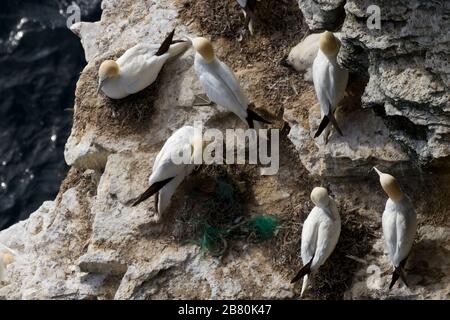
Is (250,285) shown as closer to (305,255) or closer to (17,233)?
(305,255)

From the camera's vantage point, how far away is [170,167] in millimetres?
9195

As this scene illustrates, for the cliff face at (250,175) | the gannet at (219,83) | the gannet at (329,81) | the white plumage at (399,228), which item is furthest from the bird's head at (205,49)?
the white plumage at (399,228)

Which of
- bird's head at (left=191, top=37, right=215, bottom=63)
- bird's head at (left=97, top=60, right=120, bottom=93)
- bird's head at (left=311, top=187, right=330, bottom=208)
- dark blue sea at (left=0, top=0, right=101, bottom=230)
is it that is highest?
bird's head at (left=191, top=37, right=215, bottom=63)

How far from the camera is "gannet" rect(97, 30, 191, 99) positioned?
9922 millimetres

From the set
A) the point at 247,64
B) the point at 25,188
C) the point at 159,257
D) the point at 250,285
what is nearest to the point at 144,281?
the point at 159,257

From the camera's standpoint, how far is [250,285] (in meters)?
8.93

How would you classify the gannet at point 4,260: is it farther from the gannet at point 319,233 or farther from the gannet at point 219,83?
the gannet at point 319,233

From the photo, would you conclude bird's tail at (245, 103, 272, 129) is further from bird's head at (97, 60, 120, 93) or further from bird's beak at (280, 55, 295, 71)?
bird's head at (97, 60, 120, 93)

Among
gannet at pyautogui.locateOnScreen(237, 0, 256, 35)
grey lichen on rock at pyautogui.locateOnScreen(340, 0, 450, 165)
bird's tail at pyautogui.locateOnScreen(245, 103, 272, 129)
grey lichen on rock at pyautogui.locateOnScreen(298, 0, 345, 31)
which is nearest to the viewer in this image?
grey lichen on rock at pyautogui.locateOnScreen(340, 0, 450, 165)

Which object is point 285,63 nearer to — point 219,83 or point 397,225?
point 219,83

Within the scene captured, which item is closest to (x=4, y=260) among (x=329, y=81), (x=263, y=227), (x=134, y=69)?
(x=134, y=69)

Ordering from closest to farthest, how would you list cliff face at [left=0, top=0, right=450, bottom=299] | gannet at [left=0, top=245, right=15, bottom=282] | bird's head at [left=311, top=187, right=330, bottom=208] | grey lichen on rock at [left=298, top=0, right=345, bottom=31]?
cliff face at [left=0, top=0, right=450, bottom=299]
bird's head at [left=311, top=187, right=330, bottom=208]
grey lichen on rock at [left=298, top=0, right=345, bottom=31]
gannet at [left=0, top=245, right=15, bottom=282]

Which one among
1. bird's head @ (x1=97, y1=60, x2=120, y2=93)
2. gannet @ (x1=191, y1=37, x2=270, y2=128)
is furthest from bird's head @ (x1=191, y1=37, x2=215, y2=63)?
A: bird's head @ (x1=97, y1=60, x2=120, y2=93)

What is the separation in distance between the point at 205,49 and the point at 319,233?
194 centimetres
